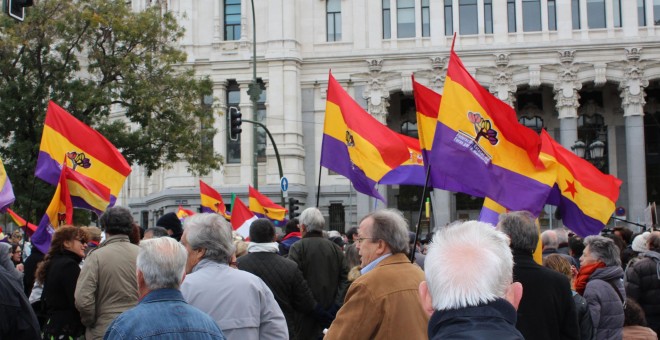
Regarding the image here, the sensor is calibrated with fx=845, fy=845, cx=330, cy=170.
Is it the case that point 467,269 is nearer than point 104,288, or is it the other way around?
point 467,269

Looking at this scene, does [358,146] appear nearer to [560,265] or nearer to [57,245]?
[57,245]

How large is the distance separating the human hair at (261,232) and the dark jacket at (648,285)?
152 inches

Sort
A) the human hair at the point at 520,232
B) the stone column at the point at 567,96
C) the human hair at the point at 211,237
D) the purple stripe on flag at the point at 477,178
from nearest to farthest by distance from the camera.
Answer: the human hair at the point at 211,237, the human hair at the point at 520,232, the purple stripe on flag at the point at 477,178, the stone column at the point at 567,96

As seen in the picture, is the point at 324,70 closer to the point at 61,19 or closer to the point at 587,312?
the point at 61,19

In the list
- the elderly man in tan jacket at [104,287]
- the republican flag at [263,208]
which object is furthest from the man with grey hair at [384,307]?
the republican flag at [263,208]

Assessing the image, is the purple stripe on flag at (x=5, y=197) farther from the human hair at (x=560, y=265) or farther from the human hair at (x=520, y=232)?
the human hair at (x=520, y=232)

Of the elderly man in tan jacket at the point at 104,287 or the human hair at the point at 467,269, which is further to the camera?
the elderly man in tan jacket at the point at 104,287

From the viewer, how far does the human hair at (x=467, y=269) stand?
288 cm

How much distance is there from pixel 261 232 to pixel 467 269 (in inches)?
174

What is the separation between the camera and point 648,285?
8.54 metres

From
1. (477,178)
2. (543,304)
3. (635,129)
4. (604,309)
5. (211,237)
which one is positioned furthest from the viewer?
(635,129)

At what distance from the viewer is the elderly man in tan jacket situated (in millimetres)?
6629

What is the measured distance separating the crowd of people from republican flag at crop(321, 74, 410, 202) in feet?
10.4

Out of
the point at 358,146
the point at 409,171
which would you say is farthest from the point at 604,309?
the point at 409,171
